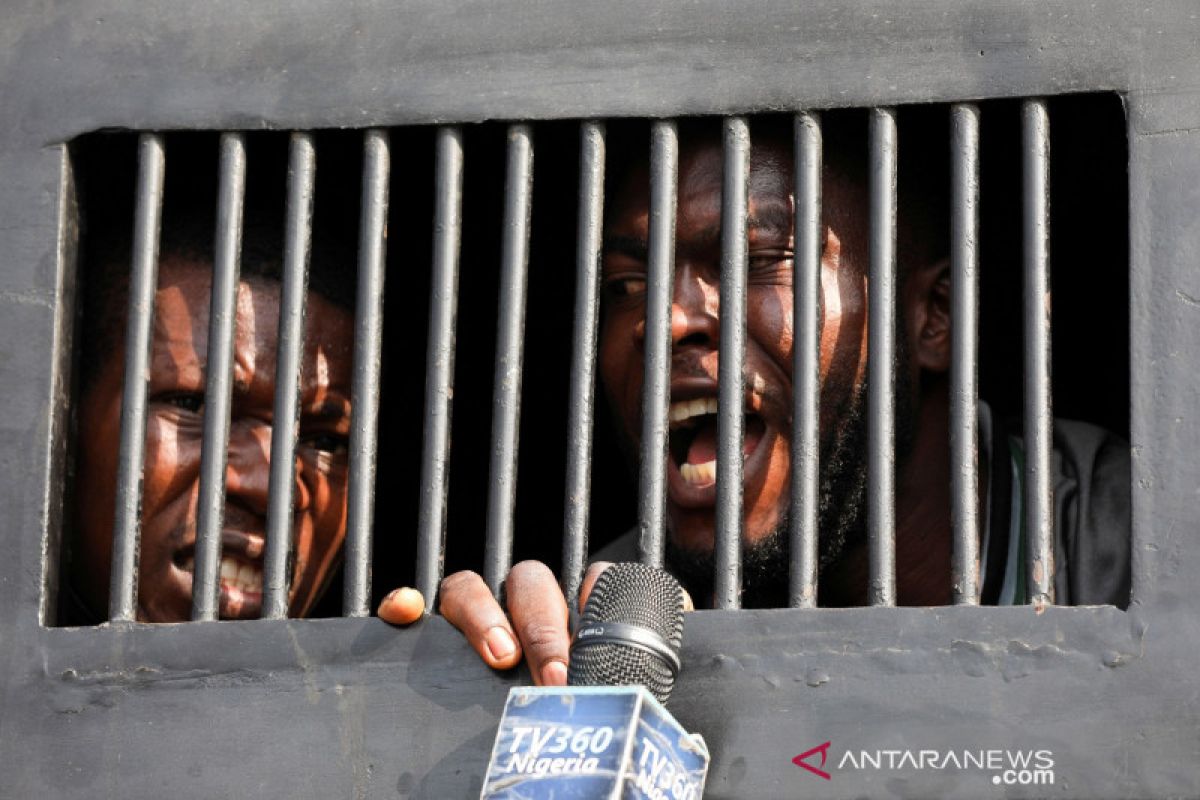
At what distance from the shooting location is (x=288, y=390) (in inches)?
117

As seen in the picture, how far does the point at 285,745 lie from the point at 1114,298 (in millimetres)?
1777

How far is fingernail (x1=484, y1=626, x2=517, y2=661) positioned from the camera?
2773 millimetres

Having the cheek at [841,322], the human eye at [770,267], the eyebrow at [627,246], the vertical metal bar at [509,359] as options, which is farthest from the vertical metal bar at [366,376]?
the cheek at [841,322]

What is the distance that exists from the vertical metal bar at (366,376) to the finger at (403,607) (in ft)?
0.20

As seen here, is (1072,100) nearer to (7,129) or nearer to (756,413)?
(756,413)

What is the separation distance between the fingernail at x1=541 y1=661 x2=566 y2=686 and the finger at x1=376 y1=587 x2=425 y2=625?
0.67 feet

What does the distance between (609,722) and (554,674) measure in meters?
0.50

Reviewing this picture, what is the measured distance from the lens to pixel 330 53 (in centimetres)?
308

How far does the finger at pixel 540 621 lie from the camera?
2744mm

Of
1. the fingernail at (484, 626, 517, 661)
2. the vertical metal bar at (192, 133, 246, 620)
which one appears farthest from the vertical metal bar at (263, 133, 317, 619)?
the fingernail at (484, 626, 517, 661)

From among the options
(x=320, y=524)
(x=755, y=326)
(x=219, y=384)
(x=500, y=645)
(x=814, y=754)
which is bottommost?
(x=814, y=754)

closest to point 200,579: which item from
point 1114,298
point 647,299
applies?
point 647,299

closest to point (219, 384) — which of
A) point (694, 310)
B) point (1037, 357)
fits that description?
point (694, 310)

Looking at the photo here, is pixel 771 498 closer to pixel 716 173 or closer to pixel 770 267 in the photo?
pixel 770 267
